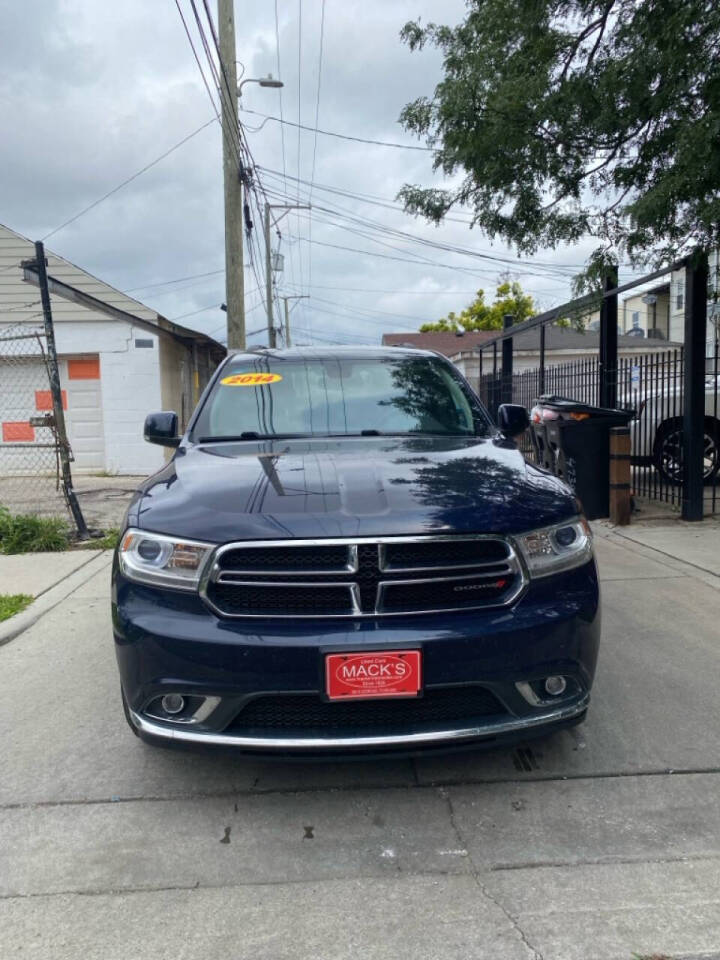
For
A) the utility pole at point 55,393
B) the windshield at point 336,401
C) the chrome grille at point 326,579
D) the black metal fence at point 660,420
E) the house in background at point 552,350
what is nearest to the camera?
the chrome grille at point 326,579

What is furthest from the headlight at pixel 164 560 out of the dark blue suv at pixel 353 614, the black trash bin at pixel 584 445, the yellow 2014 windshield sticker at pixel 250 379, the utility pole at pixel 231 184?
the utility pole at pixel 231 184

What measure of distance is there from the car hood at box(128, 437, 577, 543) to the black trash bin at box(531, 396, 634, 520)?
456cm

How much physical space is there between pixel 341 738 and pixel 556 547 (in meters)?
1.05

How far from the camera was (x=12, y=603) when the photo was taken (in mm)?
5707

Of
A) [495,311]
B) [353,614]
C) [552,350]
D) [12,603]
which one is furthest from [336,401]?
[495,311]

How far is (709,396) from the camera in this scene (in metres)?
10.5

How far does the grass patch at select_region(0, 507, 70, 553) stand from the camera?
7.61 m

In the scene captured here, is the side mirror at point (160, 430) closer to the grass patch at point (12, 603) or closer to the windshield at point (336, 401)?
the windshield at point (336, 401)

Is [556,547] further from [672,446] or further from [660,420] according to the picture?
[660,420]

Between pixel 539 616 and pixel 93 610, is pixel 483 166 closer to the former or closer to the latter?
pixel 93 610

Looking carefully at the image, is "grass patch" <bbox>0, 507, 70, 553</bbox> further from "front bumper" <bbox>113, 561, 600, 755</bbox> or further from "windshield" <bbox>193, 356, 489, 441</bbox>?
"front bumper" <bbox>113, 561, 600, 755</bbox>

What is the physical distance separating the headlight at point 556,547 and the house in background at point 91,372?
1156 centimetres

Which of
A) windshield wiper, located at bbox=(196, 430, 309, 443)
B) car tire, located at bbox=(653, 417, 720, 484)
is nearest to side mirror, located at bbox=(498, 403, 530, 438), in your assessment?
windshield wiper, located at bbox=(196, 430, 309, 443)

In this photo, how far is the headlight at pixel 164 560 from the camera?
2785mm
